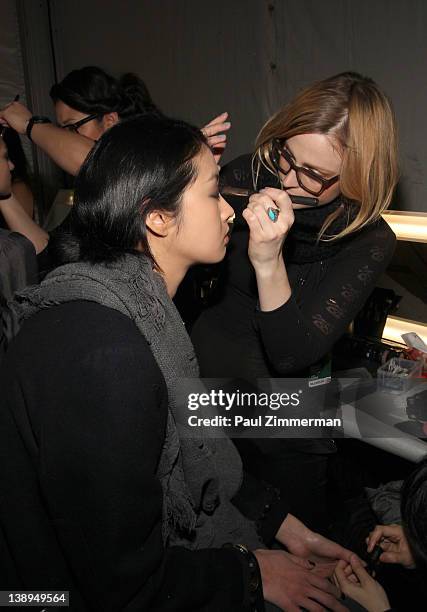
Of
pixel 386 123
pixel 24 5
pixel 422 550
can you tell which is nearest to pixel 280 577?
pixel 422 550

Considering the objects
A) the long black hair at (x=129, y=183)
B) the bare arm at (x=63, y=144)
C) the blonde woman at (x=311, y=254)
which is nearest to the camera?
the long black hair at (x=129, y=183)

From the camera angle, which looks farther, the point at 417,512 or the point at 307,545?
the point at 307,545

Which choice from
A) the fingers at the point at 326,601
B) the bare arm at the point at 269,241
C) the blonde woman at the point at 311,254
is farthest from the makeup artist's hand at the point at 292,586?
the bare arm at the point at 269,241

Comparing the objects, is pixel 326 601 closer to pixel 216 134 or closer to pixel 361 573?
pixel 361 573

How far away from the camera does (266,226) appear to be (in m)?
1.12

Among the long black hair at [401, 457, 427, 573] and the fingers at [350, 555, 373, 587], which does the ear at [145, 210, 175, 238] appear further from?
the fingers at [350, 555, 373, 587]

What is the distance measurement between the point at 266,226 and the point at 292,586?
731 mm

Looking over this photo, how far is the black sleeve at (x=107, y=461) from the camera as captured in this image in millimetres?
710

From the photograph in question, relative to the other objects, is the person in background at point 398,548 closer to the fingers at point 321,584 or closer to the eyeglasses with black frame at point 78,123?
the fingers at point 321,584

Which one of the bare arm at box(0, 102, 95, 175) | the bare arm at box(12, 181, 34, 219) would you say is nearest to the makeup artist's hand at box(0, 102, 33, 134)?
the bare arm at box(0, 102, 95, 175)

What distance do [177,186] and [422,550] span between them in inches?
32.6

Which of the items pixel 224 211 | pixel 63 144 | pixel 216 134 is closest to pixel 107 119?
pixel 63 144

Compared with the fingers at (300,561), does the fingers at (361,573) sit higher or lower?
lower

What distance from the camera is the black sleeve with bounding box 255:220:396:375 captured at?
119 centimetres
